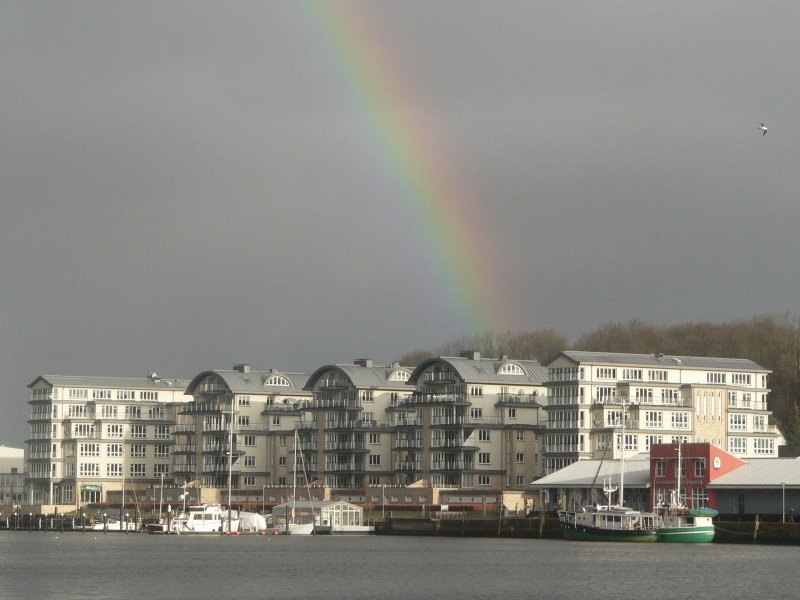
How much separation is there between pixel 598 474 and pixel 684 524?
2043 cm

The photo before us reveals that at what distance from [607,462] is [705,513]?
27.2 metres

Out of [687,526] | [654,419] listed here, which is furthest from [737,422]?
[687,526]

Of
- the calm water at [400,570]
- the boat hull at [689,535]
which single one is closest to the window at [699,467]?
the calm water at [400,570]

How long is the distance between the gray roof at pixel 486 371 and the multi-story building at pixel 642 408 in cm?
1026

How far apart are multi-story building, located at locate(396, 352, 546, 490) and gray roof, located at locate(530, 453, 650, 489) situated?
22357 millimetres

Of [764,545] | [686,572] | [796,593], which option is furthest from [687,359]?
[796,593]

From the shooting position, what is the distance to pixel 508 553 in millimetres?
127688

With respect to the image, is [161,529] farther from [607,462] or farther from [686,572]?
[686,572]

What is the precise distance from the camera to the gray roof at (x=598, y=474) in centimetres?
15225

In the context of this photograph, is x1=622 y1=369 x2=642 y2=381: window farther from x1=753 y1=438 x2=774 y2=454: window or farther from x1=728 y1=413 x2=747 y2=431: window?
x1=753 y1=438 x2=774 y2=454: window

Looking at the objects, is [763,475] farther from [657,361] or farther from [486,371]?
[486,371]

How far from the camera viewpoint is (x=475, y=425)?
18700 centimetres

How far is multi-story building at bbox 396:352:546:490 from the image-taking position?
614 feet

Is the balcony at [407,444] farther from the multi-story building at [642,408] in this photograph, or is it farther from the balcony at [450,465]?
the multi-story building at [642,408]
